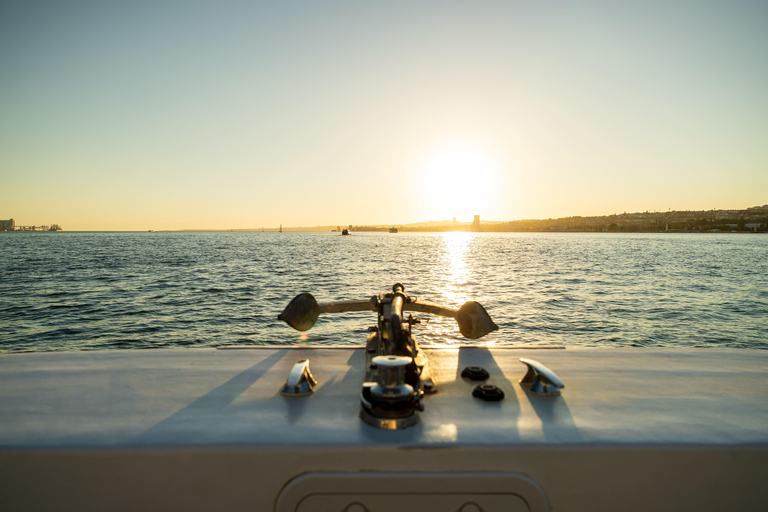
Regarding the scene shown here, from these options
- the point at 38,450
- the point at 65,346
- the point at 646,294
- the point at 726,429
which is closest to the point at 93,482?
the point at 38,450

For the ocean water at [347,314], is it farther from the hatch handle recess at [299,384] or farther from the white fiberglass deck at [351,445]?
the hatch handle recess at [299,384]

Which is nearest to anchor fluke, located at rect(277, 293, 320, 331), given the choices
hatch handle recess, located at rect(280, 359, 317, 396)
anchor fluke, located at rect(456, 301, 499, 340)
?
hatch handle recess, located at rect(280, 359, 317, 396)

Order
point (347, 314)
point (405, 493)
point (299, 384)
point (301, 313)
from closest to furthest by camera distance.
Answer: point (405, 493) → point (299, 384) → point (301, 313) → point (347, 314)

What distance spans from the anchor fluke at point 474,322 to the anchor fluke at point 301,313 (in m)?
0.87

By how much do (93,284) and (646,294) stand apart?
115 ft

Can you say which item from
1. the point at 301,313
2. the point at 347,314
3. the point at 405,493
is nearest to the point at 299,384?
the point at 301,313

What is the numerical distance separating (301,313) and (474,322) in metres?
1.03

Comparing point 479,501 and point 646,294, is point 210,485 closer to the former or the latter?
point 479,501

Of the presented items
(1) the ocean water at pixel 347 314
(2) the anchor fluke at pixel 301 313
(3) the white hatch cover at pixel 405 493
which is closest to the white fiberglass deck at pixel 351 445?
(3) the white hatch cover at pixel 405 493

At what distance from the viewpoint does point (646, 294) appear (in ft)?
74.3

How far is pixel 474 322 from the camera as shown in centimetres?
227

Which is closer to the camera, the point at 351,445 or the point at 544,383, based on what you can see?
the point at 351,445

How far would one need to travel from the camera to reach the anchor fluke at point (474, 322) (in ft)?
7.40

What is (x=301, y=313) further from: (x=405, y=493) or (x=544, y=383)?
(x=544, y=383)
